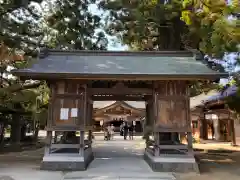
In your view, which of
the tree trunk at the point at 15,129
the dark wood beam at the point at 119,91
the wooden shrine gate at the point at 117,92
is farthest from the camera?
the tree trunk at the point at 15,129

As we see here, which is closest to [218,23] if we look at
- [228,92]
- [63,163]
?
[63,163]

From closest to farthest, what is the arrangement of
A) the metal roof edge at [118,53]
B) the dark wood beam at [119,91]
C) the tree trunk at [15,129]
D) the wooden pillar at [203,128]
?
the dark wood beam at [119,91], the metal roof edge at [118,53], the tree trunk at [15,129], the wooden pillar at [203,128]

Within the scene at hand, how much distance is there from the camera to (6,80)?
50.2ft

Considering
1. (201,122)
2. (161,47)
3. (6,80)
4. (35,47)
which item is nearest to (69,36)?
(35,47)

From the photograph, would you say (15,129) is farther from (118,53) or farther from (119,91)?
(119,91)

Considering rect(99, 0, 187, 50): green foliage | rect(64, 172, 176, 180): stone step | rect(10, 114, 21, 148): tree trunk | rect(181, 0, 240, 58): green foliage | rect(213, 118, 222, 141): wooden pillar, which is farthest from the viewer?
rect(213, 118, 222, 141): wooden pillar

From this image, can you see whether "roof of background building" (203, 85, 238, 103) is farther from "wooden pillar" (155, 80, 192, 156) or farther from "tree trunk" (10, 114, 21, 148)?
"tree trunk" (10, 114, 21, 148)

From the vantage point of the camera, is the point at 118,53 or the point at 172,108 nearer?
the point at 172,108

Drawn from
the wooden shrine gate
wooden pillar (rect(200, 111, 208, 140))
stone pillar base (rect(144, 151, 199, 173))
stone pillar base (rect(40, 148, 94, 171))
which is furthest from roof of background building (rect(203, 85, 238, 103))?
stone pillar base (rect(40, 148, 94, 171))

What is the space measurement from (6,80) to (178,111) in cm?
1007

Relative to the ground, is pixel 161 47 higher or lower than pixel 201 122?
higher

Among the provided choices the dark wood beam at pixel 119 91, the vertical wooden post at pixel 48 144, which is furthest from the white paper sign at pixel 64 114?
the dark wood beam at pixel 119 91

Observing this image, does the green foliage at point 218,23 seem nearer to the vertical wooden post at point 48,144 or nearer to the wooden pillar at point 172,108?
the wooden pillar at point 172,108

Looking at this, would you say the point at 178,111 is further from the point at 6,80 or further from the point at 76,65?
the point at 6,80
